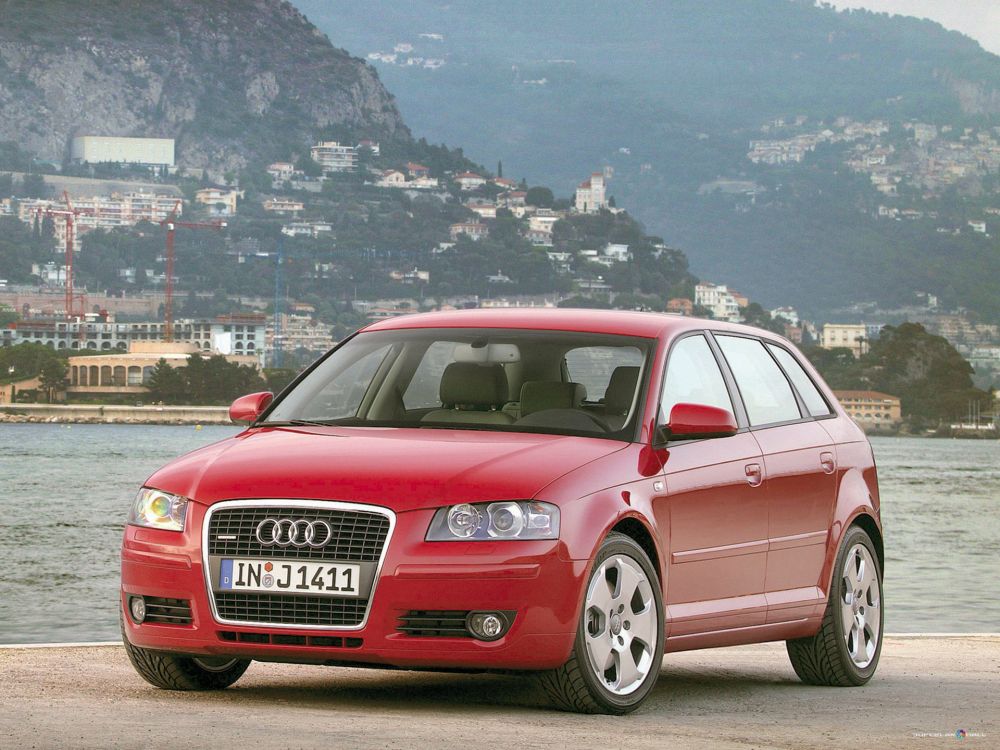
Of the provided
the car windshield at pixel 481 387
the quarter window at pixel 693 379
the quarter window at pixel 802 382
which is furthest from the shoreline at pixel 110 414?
the quarter window at pixel 693 379

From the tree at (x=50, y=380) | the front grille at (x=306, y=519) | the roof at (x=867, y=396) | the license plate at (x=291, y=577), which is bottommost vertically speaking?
the tree at (x=50, y=380)

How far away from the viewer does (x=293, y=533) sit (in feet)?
19.8

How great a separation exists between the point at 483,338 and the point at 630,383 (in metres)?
0.62

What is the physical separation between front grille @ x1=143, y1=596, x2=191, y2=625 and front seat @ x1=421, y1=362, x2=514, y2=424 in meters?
1.26

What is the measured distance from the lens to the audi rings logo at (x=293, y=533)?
237 inches

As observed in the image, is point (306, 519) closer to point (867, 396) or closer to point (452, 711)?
point (452, 711)

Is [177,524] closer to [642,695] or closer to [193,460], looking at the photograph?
[193,460]

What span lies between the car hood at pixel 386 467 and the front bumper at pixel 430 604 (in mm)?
113

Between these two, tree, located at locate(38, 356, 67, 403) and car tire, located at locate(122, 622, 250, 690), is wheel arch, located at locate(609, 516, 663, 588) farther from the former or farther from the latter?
tree, located at locate(38, 356, 67, 403)

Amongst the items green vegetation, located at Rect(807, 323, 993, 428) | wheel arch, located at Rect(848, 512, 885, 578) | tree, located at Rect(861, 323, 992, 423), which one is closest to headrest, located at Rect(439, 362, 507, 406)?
wheel arch, located at Rect(848, 512, 885, 578)

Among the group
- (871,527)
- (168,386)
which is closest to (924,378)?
(168,386)

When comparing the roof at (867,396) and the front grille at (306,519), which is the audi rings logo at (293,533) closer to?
the front grille at (306,519)

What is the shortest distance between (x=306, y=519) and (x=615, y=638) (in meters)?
1.14

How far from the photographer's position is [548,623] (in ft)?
19.8
